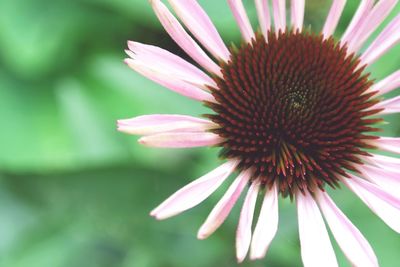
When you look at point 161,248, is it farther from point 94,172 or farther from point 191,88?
point 191,88

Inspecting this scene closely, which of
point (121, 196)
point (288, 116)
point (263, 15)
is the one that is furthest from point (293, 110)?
point (121, 196)

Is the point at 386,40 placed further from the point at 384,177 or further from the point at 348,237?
the point at 348,237

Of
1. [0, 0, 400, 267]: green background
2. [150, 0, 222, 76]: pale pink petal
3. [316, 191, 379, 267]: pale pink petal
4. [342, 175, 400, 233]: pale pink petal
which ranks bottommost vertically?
[0, 0, 400, 267]: green background

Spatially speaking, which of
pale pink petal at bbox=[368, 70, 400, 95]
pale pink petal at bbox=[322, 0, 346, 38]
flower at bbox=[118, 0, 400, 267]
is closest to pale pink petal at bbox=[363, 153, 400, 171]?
flower at bbox=[118, 0, 400, 267]

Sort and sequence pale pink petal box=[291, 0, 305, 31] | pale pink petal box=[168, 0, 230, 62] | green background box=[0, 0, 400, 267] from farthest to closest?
green background box=[0, 0, 400, 267] < pale pink petal box=[291, 0, 305, 31] < pale pink petal box=[168, 0, 230, 62]

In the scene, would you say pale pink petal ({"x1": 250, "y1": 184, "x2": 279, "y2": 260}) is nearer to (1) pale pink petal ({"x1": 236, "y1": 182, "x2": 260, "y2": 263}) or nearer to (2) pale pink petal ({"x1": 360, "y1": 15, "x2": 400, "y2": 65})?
(1) pale pink petal ({"x1": 236, "y1": 182, "x2": 260, "y2": 263})

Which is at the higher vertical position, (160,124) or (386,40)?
(386,40)

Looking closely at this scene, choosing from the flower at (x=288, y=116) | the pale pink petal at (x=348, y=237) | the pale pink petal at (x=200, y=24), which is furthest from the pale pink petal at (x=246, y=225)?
the pale pink petal at (x=200, y=24)
